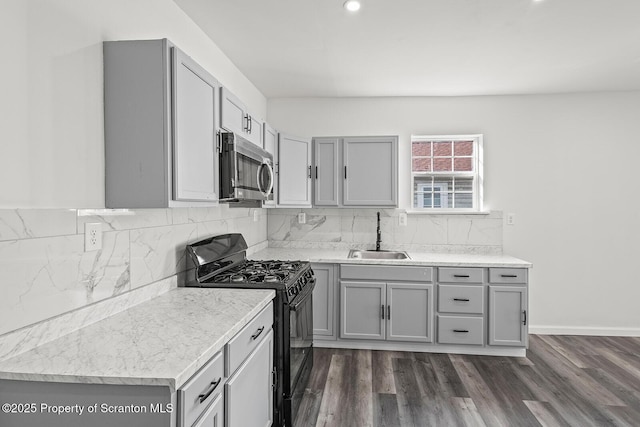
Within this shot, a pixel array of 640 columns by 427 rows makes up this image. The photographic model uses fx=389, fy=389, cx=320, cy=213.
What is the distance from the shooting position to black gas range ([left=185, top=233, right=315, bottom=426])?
2.27 meters

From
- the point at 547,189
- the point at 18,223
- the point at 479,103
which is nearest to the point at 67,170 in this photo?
the point at 18,223

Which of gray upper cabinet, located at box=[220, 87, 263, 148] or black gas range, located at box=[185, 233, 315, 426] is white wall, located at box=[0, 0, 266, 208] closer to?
gray upper cabinet, located at box=[220, 87, 263, 148]

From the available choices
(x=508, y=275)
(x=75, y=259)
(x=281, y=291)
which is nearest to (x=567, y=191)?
(x=508, y=275)

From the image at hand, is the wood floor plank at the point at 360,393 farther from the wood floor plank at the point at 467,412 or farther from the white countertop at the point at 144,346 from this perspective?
the white countertop at the point at 144,346

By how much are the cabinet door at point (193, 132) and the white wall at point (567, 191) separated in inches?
110

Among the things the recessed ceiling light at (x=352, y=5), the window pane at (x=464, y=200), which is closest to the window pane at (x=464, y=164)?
the window pane at (x=464, y=200)

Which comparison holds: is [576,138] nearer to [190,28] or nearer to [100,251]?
[190,28]

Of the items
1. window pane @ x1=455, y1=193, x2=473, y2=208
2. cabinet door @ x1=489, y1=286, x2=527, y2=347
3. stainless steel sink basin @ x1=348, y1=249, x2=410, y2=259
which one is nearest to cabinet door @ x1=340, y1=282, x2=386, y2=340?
stainless steel sink basin @ x1=348, y1=249, x2=410, y2=259

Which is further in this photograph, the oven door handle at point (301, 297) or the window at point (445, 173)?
the window at point (445, 173)

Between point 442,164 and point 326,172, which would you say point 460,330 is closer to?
point 442,164

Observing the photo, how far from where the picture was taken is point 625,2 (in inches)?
90.4

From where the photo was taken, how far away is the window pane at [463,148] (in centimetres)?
426

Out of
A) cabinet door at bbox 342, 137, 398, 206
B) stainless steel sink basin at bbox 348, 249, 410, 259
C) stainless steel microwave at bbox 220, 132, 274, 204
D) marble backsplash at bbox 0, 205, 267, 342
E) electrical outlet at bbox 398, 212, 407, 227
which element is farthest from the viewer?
electrical outlet at bbox 398, 212, 407, 227

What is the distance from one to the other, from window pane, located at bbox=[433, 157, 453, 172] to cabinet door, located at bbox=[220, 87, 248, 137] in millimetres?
2398
